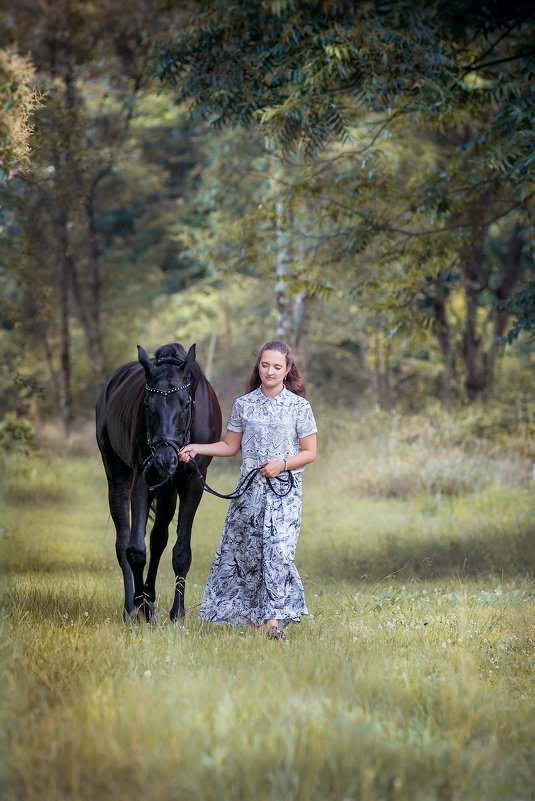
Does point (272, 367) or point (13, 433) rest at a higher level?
point (272, 367)

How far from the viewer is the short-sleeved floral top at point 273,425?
6.16 m

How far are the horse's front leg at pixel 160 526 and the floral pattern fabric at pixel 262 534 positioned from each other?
703 millimetres

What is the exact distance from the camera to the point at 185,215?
2928cm

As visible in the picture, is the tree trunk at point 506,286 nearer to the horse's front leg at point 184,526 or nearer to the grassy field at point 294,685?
the grassy field at point 294,685

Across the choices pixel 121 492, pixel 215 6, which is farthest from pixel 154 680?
pixel 215 6

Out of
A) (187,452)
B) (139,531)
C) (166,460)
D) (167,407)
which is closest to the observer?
(166,460)

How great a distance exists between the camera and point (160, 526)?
7.10 m

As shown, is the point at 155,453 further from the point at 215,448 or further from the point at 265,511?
the point at 265,511

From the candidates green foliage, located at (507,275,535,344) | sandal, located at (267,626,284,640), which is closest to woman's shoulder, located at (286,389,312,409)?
sandal, located at (267,626,284,640)

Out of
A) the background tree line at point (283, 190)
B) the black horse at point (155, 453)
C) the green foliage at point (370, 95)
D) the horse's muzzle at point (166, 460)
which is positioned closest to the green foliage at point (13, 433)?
the background tree line at point (283, 190)

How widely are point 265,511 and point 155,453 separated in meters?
0.93

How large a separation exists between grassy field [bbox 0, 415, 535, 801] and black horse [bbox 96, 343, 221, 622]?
0.42m

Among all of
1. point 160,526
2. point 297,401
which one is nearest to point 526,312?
point 297,401

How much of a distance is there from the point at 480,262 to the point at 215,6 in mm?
12583
